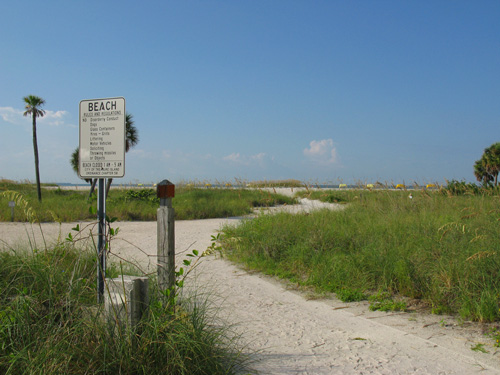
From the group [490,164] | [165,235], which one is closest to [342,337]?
[165,235]

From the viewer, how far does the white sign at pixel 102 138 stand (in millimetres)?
3658

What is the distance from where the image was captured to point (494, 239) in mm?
5438

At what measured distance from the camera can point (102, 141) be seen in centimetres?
374

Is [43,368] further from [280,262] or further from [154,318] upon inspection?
[280,262]

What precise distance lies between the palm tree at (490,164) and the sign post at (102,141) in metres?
27.3

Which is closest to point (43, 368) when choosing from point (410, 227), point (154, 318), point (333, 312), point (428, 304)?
point (154, 318)

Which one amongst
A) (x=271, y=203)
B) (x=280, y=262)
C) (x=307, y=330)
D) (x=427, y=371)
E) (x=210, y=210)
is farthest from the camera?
(x=271, y=203)

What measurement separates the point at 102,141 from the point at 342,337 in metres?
3.16

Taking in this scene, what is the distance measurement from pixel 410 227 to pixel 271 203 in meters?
14.3

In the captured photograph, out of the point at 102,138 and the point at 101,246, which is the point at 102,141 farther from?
the point at 101,246

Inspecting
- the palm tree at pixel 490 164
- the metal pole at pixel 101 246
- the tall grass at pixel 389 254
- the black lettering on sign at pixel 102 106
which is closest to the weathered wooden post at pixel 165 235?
the metal pole at pixel 101 246

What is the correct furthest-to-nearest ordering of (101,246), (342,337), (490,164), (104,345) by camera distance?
(490,164) → (342,337) → (101,246) → (104,345)

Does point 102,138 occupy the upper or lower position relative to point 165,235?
upper

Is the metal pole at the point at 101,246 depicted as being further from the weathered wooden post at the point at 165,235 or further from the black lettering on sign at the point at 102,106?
the black lettering on sign at the point at 102,106
